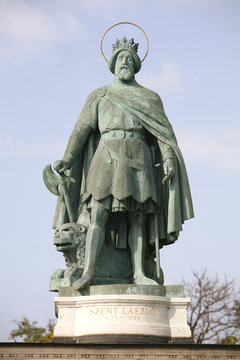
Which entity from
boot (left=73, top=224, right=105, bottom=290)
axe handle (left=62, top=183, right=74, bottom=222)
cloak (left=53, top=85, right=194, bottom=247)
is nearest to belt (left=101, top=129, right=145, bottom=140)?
cloak (left=53, top=85, right=194, bottom=247)

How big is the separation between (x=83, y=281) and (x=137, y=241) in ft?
4.55

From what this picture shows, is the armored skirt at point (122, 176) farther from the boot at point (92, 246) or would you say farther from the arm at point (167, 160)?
the boot at point (92, 246)

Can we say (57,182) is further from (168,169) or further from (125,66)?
(125,66)

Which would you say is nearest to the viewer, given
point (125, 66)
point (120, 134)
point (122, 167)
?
point (122, 167)

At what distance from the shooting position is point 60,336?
579 inches

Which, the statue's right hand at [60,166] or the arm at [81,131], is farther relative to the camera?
the arm at [81,131]

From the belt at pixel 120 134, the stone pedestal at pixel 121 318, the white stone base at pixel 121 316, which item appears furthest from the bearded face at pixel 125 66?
the white stone base at pixel 121 316

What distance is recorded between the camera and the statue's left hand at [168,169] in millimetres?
15484

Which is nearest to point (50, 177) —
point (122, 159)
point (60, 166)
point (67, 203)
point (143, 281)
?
point (60, 166)

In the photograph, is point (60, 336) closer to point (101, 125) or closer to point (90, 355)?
point (90, 355)

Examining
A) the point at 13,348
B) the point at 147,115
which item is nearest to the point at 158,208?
the point at 147,115

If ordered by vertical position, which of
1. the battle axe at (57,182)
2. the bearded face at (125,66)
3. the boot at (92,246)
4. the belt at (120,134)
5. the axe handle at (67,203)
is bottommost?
the boot at (92,246)

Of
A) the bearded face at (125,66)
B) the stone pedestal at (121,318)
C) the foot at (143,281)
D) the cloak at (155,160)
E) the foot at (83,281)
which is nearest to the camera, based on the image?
the stone pedestal at (121,318)

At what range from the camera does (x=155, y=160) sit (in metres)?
16.4
